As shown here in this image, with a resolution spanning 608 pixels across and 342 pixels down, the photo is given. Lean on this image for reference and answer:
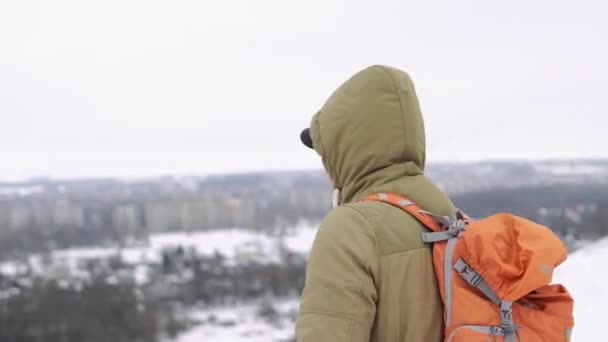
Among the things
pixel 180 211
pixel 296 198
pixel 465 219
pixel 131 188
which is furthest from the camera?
pixel 131 188

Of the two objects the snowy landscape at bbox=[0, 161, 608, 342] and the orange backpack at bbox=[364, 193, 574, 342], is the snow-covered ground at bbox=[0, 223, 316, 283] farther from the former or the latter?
the orange backpack at bbox=[364, 193, 574, 342]

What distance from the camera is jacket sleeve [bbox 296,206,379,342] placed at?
87 cm

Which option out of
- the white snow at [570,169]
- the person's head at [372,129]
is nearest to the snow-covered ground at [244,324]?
the person's head at [372,129]

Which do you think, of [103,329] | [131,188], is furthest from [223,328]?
[131,188]

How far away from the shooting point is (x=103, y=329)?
24.5 metres

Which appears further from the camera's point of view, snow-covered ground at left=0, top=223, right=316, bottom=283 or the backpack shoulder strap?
snow-covered ground at left=0, top=223, right=316, bottom=283

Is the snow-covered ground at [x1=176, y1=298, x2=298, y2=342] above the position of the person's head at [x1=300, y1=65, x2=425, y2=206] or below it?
below

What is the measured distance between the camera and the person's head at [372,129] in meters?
0.97

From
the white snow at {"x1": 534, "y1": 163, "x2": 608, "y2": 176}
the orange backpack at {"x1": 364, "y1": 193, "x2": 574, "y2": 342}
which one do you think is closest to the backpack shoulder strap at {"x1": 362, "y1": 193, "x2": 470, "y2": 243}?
the orange backpack at {"x1": 364, "y1": 193, "x2": 574, "y2": 342}

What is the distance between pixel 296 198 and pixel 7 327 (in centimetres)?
3394

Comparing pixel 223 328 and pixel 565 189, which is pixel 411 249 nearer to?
pixel 223 328

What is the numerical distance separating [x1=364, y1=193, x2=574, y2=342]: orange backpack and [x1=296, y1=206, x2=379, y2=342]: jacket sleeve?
0.13 metres

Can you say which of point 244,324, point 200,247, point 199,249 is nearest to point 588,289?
point 244,324

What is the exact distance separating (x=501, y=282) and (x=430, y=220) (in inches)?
6.3
